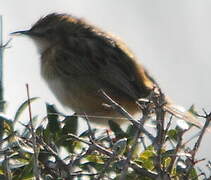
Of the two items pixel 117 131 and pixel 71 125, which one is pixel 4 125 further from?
pixel 117 131

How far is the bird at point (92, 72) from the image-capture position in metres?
6.59

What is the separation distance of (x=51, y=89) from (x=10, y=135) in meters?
3.20

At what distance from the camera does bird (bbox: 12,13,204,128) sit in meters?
6.59

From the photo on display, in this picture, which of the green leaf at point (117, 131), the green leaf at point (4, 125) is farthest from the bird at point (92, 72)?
the green leaf at point (4, 125)

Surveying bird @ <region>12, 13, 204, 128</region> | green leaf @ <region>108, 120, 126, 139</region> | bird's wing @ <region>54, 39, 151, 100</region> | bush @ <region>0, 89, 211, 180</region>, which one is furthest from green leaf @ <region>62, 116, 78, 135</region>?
bird's wing @ <region>54, 39, 151, 100</region>

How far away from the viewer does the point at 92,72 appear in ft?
22.7

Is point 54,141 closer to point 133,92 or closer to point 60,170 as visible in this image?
point 60,170

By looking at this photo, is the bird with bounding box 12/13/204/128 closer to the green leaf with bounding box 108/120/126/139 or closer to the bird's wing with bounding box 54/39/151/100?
the bird's wing with bounding box 54/39/151/100

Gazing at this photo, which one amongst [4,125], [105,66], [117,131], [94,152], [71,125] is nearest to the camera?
[94,152]

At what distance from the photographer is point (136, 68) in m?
6.98

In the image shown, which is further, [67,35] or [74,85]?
[67,35]

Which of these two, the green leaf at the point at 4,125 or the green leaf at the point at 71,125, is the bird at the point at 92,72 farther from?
the green leaf at the point at 4,125

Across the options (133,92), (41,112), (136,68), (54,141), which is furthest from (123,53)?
(54,141)

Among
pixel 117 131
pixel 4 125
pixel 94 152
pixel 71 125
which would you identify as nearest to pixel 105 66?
pixel 117 131
